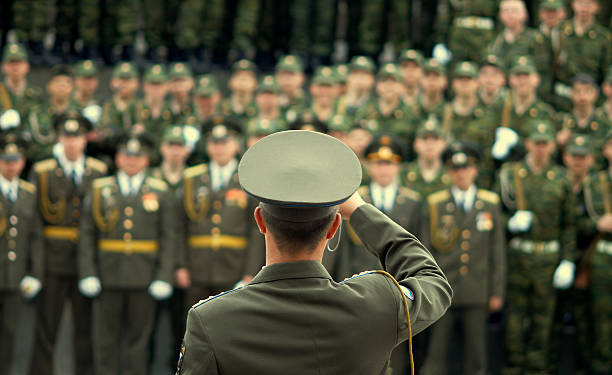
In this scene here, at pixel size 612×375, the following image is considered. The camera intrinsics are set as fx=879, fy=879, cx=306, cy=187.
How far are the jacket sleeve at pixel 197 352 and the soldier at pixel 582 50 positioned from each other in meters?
6.24

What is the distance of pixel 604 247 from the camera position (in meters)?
5.54

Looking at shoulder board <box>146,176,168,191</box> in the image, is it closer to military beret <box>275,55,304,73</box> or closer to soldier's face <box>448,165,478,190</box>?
soldier's face <box>448,165,478,190</box>

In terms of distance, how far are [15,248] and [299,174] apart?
13.3 feet

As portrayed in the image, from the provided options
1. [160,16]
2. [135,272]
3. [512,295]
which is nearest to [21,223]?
[135,272]

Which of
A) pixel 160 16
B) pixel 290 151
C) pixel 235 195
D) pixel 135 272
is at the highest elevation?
pixel 290 151

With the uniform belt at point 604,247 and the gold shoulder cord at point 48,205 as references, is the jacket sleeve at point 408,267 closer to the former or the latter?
the gold shoulder cord at point 48,205

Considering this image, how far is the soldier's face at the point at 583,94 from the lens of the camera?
6559 millimetres

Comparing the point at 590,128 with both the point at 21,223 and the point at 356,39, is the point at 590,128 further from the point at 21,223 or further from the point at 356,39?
the point at 21,223

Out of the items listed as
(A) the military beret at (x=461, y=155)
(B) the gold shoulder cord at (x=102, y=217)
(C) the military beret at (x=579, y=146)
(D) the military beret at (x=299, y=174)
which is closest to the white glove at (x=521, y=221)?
(A) the military beret at (x=461, y=155)

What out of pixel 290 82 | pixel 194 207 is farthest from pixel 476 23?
pixel 194 207

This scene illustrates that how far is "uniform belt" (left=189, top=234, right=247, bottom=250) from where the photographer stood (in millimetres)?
5367

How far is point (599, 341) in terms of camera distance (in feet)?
18.1

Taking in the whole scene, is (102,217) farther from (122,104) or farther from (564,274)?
(564,274)

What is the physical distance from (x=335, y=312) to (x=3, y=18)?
7.52 metres
